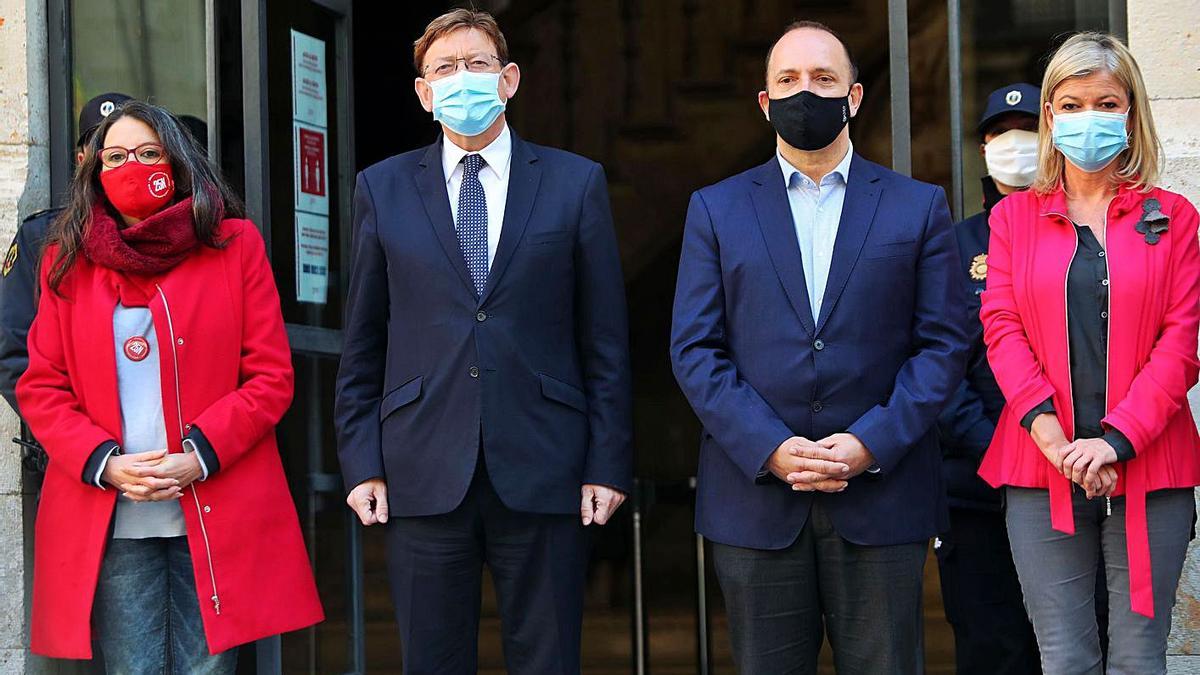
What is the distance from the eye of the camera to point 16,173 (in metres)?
5.04

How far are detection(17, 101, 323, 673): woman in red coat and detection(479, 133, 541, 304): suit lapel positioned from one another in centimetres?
74

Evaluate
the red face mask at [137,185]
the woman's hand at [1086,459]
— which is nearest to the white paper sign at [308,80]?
the red face mask at [137,185]

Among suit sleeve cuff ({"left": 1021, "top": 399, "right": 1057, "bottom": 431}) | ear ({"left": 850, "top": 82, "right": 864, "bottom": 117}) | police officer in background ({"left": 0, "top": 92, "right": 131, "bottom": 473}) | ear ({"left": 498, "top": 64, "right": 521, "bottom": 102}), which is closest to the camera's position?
suit sleeve cuff ({"left": 1021, "top": 399, "right": 1057, "bottom": 431})

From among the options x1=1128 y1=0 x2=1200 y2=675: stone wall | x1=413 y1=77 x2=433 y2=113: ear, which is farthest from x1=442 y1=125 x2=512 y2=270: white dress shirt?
x1=1128 y1=0 x2=1200 y2=675: stone wall

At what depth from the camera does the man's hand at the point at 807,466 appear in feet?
12.2

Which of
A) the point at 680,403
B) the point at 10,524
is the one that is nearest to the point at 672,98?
the point at 680,403

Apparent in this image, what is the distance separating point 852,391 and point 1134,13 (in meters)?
1.69

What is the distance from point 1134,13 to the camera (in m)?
4.74

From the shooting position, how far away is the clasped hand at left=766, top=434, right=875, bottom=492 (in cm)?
371

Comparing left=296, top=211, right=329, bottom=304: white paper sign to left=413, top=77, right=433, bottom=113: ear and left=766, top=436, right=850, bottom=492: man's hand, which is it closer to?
left=413, top=77, right=433, bottom=113: ear

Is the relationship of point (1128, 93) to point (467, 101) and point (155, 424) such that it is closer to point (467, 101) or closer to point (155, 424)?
point (467, 101)

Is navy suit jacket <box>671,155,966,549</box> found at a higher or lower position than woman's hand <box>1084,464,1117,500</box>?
higher

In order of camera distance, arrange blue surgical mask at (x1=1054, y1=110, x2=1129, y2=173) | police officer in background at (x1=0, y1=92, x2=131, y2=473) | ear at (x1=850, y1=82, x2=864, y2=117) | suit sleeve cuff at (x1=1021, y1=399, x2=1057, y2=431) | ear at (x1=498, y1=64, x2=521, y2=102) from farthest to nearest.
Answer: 1. police officer in background at (x1=0, y1=92, x2=131, y2=473)
2. ear at (x1=498, y1=64, x2=521, y2=102)
3. ear at (x1=850, y1=82, x2=864, y2=117)
4. blue surgical mask at (x1=1054, y1=110, x2=1129, y2=173)
5. suit sleeve cuff at (x1=1021, y1=399, x2=1057, y2=431)

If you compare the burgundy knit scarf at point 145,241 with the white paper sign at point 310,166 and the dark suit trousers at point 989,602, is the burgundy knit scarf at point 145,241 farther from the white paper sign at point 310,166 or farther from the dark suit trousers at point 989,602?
the dark suit trousers at point 989,602
